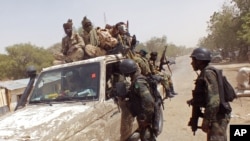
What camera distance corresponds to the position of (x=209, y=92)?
368 centimetres

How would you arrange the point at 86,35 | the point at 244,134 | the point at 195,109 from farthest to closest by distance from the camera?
the point at 86,35
the point at 244,134
the point at 195,109

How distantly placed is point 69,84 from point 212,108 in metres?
2.18

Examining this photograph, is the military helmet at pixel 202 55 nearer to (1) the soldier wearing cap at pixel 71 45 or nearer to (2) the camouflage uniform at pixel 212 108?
(2) the camouflage uniform at pixel 212 108

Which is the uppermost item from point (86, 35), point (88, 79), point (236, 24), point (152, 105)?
point (236, 24)

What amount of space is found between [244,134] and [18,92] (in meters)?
16.0

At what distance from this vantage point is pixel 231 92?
3.89 metres

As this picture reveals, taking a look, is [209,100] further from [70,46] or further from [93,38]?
[70,46]

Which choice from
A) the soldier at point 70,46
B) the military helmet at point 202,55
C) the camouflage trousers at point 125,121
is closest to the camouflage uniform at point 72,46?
the soldier at point 70,46

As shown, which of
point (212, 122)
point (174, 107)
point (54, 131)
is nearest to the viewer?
point (54, 131)

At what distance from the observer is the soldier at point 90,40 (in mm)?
5648

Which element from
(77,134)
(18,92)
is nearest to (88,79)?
(77,134)

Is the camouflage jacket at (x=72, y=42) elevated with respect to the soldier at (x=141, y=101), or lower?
elevated

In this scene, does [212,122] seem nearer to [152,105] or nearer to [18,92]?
[152,105]

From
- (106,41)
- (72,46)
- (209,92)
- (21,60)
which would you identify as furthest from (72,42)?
(21,60)
